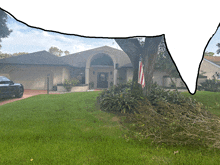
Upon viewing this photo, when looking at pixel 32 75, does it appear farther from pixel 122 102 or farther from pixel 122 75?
pixel 122 75

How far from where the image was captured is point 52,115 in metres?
3.89

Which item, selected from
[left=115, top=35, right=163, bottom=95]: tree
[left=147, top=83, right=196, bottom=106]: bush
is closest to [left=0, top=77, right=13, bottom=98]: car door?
[left=115, top=35, right=163, bottom=95]: tree

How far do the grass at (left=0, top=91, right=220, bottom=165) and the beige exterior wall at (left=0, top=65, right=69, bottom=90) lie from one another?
0.79 metres

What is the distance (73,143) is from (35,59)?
81.3 inches

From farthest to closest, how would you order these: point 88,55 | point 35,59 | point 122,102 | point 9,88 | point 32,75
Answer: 1. point 122,102
2. point 88,55
3. point 35,59
4. point 32,75
5. point 9,88

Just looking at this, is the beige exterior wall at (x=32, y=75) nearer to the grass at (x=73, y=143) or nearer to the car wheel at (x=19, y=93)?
the car wheel at (x=19, y=93)

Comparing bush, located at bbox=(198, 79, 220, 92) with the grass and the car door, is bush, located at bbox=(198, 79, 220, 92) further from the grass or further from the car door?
the car door

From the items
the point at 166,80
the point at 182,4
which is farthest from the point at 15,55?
the point at 166,80

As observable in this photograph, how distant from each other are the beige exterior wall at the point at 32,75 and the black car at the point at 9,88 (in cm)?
9

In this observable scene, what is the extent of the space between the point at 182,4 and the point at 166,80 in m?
3.80

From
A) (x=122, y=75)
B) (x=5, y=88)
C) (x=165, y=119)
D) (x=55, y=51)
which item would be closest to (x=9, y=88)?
(x=5, y=88)

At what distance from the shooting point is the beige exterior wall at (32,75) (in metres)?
2.72

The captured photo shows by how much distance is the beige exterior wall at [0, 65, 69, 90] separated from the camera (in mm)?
2723

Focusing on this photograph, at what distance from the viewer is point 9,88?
8.96 ft
